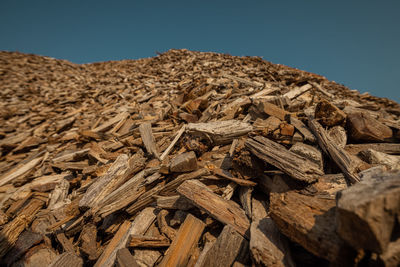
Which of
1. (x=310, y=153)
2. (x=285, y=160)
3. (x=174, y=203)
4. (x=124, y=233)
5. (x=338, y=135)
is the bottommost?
(x=124, y=233)

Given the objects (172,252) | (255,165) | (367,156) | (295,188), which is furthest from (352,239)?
(367,156)

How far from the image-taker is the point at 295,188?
1649mm

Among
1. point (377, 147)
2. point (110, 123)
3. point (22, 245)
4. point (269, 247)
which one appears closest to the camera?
point (269, 247)

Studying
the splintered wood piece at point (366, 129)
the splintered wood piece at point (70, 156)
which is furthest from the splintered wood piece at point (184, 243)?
the splintered wood piece at point (70, 156)

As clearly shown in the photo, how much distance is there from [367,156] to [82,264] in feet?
11.9

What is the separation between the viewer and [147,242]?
1.69m

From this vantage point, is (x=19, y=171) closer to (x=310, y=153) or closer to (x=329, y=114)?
(x=310, y=153)

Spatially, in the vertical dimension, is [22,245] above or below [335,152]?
below

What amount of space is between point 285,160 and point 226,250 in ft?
3.46

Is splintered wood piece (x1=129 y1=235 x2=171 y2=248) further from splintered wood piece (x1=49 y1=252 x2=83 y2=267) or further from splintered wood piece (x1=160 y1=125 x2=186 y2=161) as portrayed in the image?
splintered wood piece (x1=160 y1=125 x2=186 y2=161)

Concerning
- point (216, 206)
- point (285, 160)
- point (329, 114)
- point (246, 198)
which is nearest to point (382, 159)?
point (329, 114)

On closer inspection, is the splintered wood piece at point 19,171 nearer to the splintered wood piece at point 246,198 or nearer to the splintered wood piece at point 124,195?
the splintered wood piece at point 124,195

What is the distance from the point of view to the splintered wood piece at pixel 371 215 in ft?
2.68

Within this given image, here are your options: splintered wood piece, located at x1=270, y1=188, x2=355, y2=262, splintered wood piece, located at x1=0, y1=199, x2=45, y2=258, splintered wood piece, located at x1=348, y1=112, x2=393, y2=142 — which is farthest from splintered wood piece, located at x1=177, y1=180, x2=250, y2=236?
splintered wood piece, located at x1=0, y1=199, x2=45, y2=258
